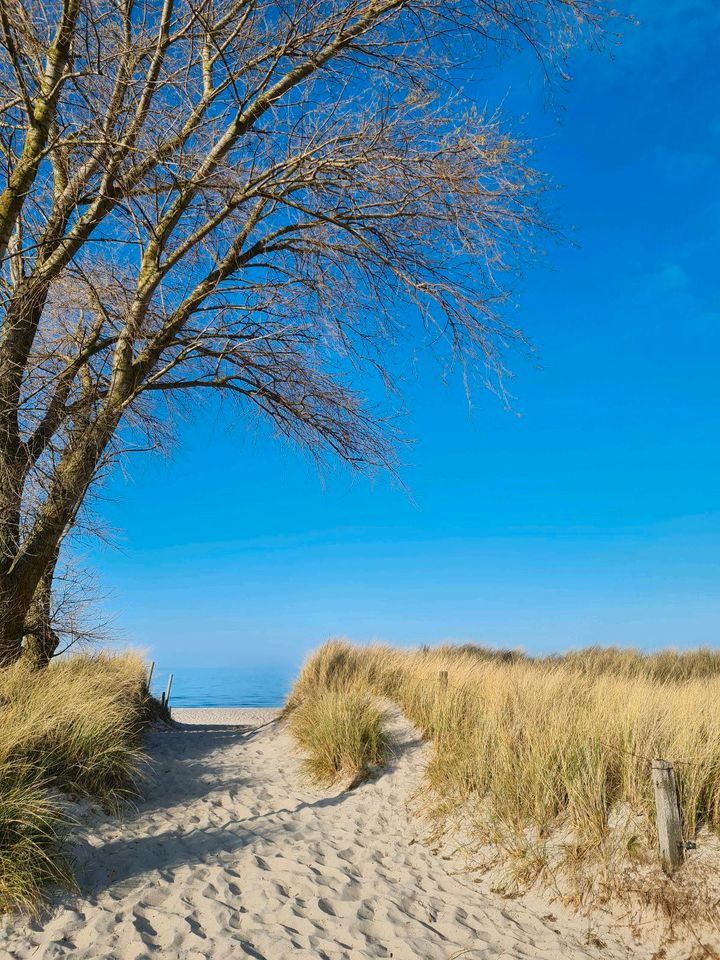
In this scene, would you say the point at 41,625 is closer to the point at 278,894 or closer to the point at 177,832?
the point at 177,832

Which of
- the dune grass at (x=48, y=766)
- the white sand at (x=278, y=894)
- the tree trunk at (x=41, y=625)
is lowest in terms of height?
the white sand at (x=278, y=894)

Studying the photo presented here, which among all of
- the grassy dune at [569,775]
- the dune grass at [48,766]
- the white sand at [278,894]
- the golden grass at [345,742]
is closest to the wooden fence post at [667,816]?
the grassy dune at [569,775]

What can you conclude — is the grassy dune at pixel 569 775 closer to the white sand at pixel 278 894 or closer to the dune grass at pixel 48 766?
the white sand at pixel 278 894

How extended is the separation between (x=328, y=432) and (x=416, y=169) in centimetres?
467

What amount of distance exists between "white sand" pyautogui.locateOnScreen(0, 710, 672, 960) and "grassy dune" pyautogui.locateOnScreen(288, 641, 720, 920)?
421 mm

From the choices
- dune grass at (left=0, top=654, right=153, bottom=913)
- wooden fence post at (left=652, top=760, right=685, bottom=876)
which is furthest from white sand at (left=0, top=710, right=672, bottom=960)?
wooden fence post at (left=652, top=760, right=685, bottom=876)

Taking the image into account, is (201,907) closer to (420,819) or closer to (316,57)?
(420,819)

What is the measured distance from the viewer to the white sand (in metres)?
4.58

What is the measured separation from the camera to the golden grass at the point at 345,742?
8.60 meters

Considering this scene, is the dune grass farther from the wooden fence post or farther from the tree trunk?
the wooden fence post

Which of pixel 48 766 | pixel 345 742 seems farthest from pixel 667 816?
pixel 48 766

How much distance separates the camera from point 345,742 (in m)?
8.76

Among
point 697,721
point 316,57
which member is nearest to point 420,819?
point 697,721

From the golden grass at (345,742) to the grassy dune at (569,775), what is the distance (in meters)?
0.14
